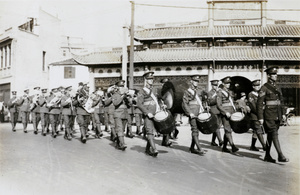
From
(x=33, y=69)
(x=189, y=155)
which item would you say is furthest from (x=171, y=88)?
(x=33, y=69)

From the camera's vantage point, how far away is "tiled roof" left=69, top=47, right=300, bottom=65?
740 inches

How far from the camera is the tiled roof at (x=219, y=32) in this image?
62.8 ft

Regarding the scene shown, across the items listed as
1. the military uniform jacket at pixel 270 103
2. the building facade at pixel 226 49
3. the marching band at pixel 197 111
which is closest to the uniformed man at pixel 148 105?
the marching band at pixel 197 111

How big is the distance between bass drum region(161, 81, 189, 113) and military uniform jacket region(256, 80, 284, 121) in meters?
2.37

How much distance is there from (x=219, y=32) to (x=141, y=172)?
16046 mm

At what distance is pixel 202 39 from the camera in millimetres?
20109

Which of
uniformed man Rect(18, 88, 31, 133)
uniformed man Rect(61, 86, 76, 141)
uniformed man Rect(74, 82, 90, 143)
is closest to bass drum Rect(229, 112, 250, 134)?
uniformed man Rect(74, 82, 90, 143)

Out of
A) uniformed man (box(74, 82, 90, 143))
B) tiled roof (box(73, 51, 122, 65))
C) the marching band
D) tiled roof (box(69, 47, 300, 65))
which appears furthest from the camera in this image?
tiled roof (box(73, 51, 122, 65))

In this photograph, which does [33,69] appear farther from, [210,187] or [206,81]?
[210,187]

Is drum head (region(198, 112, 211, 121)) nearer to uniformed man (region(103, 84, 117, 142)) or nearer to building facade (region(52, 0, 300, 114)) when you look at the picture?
uniformed man (region(103, 84, 117, 142))

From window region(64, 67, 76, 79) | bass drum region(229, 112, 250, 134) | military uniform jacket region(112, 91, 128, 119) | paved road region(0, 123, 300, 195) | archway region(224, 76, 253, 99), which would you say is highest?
window region(64, 67, 76, 79)

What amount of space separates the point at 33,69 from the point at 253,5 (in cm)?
1938

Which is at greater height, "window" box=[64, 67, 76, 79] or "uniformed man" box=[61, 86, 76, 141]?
"window" box=[64, 67, 76, 79]

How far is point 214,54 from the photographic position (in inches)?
766
